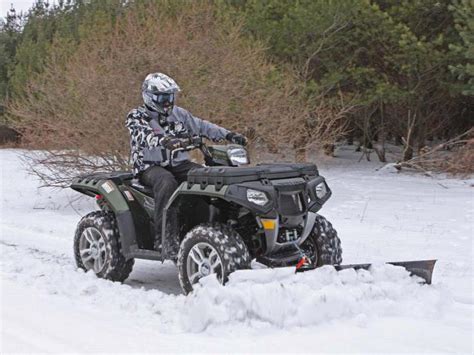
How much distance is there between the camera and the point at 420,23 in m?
18.8

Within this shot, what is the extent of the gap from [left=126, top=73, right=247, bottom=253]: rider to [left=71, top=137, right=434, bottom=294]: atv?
15cm

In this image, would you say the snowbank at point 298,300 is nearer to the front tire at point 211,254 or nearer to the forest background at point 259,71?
the front tire at point 211,254

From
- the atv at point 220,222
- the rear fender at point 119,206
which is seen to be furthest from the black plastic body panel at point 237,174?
the rear fender at point 119,206

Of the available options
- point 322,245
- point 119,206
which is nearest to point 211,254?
point 322,245

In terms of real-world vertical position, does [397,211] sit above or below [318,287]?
below

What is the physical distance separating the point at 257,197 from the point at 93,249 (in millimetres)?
1885

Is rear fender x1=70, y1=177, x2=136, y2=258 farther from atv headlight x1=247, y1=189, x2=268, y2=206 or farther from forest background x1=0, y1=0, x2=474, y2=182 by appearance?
forest background x1=0, y1=0, x2=474, y2=182

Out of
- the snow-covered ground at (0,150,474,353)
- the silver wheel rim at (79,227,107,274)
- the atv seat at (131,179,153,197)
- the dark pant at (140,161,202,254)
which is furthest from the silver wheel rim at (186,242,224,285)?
the silver wheel rim at (79,227,107,274)

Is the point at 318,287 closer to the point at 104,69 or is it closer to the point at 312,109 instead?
the point at 104,69

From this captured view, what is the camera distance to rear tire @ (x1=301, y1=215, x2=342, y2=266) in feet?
17.2

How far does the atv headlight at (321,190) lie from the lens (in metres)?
5.10

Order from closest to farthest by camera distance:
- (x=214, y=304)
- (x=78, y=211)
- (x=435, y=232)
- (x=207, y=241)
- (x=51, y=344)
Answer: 1. (x=51, y=344)
2. (x=214, y=304)
3. (x=207, y=241)
4. (x=435, y=232)
5. (x=78, y=211)

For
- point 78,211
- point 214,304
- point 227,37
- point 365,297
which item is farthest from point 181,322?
point 227,37

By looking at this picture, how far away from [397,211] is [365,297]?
25.8 ft
